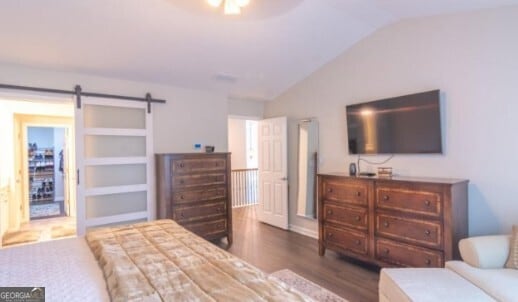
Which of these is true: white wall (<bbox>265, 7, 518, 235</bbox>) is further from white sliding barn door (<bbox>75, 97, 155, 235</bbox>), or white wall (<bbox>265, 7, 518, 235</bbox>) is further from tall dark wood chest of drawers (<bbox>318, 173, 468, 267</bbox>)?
white sliding barn door (<bbox>75, 97, 155, 235</bbox>)

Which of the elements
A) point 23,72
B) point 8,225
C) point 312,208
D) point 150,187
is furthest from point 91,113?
point 312,208

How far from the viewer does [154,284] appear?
1.41m

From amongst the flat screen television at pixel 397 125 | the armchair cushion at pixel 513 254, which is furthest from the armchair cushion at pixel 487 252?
the flat screen television at pixel 397 125

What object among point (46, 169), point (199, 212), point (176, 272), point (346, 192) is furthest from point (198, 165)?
point (46, 169)

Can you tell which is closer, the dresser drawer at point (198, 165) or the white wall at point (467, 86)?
the white wall at point (467, 86)

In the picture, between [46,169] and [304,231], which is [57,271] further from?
[46,169]

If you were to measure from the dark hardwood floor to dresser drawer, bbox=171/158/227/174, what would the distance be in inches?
47.6

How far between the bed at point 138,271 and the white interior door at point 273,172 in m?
3.07

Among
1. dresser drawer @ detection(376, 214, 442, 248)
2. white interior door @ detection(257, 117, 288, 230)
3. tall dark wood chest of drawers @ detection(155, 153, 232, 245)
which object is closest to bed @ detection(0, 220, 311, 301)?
tall dark wood chest of drawers @ detection(155, 153, 232, 245)

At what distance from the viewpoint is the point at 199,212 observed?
Result: 163 inches

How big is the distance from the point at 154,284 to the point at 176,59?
3060 mm

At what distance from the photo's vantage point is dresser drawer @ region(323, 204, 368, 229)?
3363mm

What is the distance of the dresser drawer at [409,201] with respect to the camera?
274 cm

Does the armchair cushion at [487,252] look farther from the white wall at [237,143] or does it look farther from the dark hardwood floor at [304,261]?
the white wall at [237,143]
